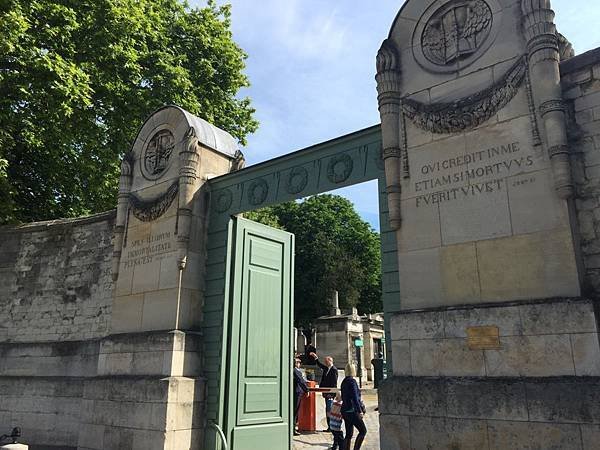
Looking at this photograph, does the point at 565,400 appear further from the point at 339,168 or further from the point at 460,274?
the point at 339,168

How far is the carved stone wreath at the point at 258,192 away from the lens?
307 inches

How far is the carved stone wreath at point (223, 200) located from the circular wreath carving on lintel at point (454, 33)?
3538 millimetres

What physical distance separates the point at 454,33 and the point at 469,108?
38.9 inches

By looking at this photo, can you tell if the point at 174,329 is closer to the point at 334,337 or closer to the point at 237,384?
the point at 237,384

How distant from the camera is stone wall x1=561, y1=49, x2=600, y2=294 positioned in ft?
15.5

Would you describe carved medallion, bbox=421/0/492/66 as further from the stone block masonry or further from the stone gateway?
the stone block masonry

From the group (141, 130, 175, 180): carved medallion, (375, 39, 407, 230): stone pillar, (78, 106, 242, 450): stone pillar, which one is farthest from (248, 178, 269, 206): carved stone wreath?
(375, 39, 407, 230): stone pillar

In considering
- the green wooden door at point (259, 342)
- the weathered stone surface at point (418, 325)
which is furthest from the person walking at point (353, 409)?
the weathered stone surface at point (418, 325)

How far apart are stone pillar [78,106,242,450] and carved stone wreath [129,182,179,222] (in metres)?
0.02

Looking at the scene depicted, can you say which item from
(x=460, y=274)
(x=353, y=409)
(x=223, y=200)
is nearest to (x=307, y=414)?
(x=353, y=409)

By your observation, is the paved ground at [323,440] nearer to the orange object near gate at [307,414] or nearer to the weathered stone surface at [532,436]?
the orange object near gate at [307,414]

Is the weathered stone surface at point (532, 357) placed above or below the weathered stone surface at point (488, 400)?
above

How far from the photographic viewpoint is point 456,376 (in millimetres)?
5008

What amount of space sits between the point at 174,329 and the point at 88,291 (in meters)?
2.92
